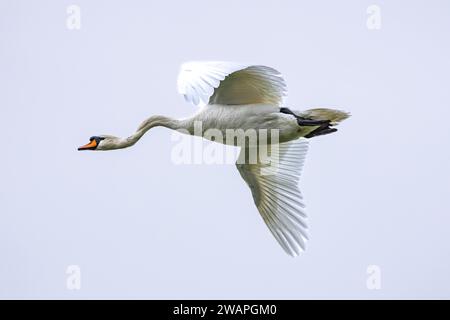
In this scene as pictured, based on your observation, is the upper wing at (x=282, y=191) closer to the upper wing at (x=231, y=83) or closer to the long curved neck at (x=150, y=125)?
the upper wing at (x=231, y=83)

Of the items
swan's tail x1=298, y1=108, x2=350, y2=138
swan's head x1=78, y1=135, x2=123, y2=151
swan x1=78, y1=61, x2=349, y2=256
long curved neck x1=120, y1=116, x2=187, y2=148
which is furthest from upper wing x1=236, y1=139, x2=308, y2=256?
swan's head x1=78, y1=135, x2=123, y2=151

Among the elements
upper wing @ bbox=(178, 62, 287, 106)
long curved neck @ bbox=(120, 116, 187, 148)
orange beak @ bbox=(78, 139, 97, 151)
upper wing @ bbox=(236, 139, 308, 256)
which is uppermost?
upper wing @ bbox=(178, 62, 287, 106)

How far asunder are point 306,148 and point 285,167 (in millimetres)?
389

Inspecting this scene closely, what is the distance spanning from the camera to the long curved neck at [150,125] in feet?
41.0

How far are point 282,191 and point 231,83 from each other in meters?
2.00

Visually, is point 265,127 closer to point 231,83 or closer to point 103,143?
point 231,83

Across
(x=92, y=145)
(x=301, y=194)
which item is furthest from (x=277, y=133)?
(x=92, y=145)

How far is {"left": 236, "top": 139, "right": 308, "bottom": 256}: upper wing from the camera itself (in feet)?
42.9

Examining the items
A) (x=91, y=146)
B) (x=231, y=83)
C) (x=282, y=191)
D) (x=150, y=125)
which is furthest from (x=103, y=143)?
(x=282, y=191)

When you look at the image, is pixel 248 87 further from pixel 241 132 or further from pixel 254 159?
pixel 254 159

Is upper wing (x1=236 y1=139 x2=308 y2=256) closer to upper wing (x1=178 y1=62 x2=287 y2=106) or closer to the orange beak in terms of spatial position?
upper wing (x1=178 y1=62 x2=287 y2=106)

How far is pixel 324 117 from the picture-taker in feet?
41.1

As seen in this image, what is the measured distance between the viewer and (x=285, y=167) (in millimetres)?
13633

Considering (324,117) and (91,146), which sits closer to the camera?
→ (324,117)
